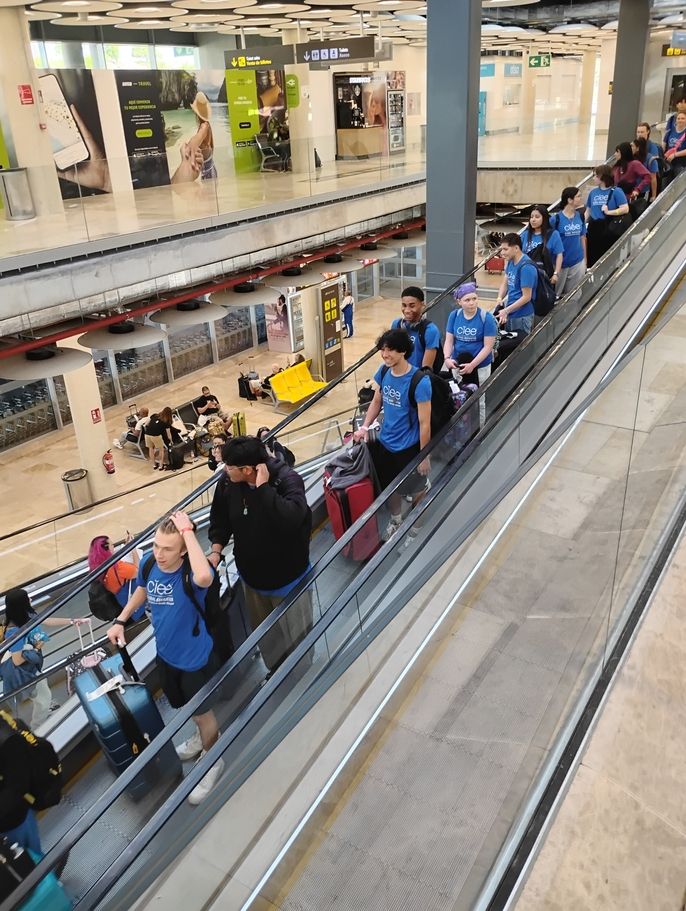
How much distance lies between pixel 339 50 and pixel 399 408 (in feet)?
43.7

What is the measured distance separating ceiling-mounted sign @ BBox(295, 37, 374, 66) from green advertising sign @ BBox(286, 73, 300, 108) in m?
4.22

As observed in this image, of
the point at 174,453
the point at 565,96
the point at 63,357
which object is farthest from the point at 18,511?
the point at 565,96

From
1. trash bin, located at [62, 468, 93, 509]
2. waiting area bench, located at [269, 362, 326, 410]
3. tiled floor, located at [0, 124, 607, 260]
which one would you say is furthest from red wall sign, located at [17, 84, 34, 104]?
waiting area bench, located at [269, 362, 326, 410]

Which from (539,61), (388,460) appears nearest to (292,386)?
(539,61)

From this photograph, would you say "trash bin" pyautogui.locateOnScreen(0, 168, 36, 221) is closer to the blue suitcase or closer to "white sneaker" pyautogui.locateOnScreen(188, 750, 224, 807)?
the blue suitcase

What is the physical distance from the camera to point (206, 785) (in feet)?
8.60

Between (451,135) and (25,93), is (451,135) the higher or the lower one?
the lower one

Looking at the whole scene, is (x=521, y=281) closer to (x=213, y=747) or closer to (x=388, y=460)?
(x=388, y=460)

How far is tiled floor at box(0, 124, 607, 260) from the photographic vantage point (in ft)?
37.8

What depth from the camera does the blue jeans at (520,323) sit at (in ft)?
22.7

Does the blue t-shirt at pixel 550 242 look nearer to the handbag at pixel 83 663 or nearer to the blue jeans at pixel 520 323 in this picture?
the blue jeans at pixel 520 323

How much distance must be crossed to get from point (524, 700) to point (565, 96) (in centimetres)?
5487

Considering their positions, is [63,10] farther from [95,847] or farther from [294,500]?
[95,847]

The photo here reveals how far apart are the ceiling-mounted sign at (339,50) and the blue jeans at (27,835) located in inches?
617
